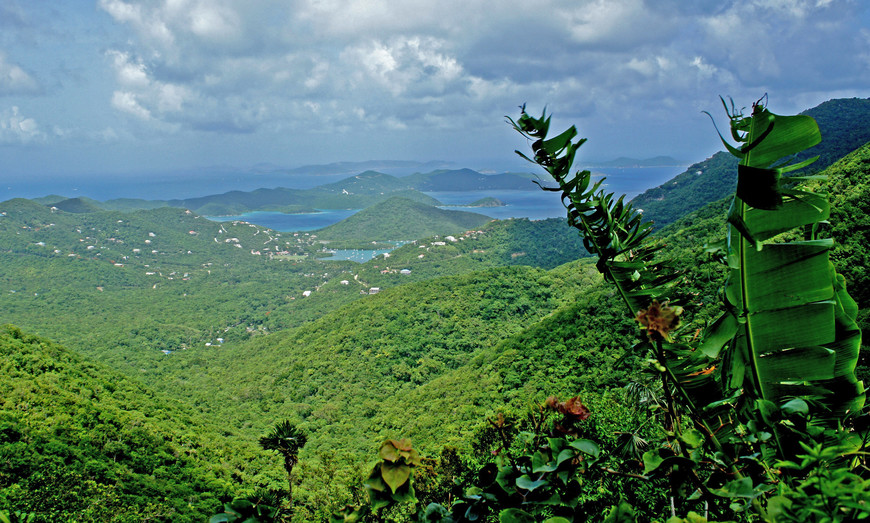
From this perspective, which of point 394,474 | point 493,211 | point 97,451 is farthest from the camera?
point 493,211

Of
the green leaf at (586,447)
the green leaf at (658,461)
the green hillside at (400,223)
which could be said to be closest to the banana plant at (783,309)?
the green leaf at (658,461)

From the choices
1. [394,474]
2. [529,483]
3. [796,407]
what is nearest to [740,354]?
[796,407]

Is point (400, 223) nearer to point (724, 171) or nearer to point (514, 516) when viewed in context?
point (724, 171)

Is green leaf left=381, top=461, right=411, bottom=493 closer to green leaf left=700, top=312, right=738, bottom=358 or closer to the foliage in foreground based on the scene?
the foliage in foreground

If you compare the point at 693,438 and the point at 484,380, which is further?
the point at 484,380

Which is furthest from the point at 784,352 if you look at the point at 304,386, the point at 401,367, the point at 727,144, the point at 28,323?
the point at 28,323

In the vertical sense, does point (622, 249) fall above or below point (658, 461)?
above

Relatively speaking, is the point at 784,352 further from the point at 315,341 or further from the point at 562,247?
the point at 562,247
